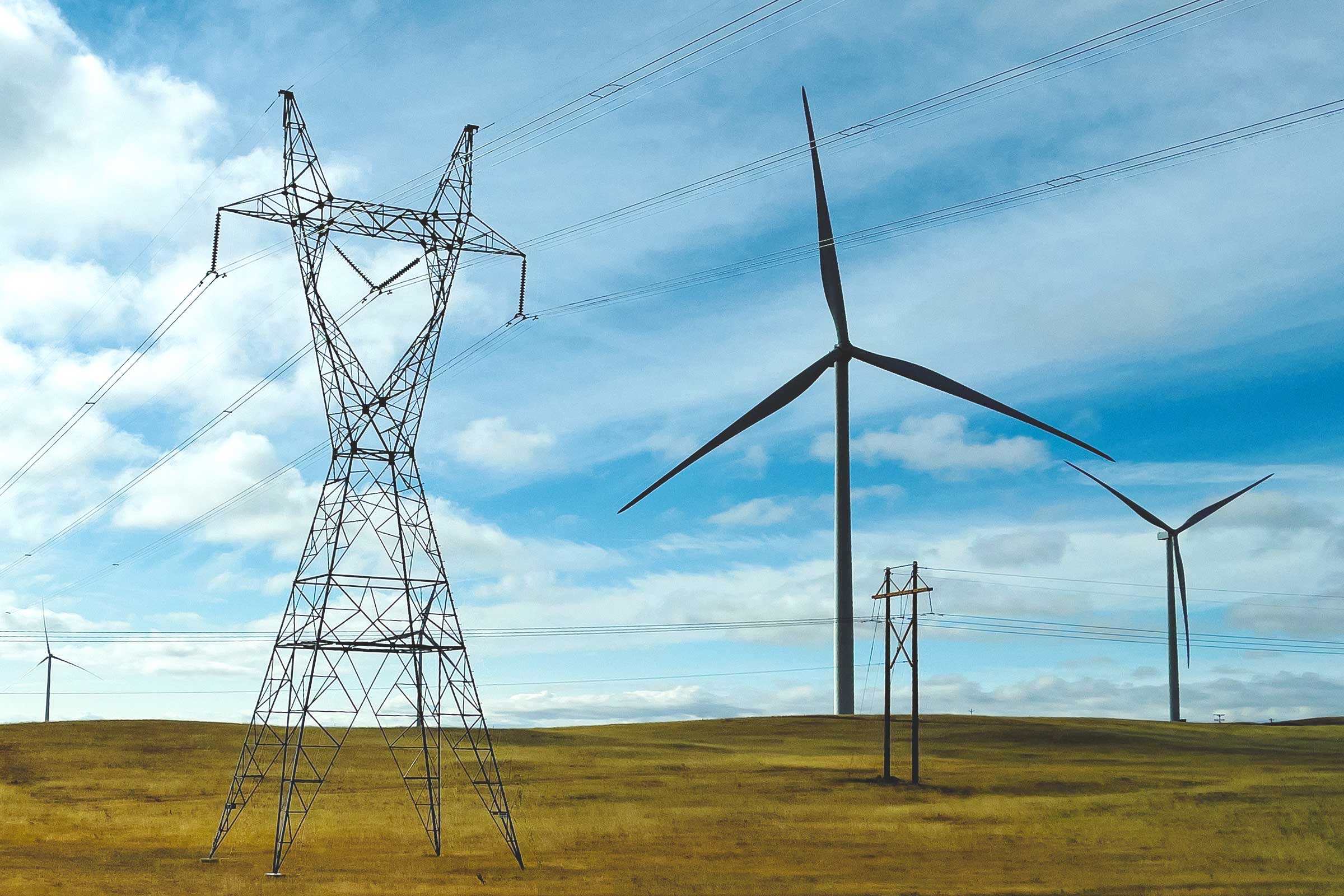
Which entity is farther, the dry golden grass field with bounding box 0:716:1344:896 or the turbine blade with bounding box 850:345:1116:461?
the turbine blade with bounding box 850:345:1116:461

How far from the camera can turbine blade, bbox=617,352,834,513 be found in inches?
2563

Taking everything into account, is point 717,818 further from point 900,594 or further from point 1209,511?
point 1209,511

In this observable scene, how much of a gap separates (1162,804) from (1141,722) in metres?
53.4

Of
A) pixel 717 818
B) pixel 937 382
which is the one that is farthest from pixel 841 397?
pixel 717 818

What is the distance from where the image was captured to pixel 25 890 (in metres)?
26.7

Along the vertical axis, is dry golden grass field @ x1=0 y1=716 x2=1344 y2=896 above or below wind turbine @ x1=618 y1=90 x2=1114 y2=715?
below

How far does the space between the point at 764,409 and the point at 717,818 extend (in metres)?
32.1

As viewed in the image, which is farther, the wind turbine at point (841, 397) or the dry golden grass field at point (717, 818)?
the wind turbine at point (841, 397)

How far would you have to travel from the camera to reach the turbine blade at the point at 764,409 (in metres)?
65.1

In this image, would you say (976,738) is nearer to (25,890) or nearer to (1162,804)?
(1162,804)

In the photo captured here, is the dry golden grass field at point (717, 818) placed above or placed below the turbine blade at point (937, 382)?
below

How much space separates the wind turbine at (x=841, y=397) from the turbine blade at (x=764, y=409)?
0.05m

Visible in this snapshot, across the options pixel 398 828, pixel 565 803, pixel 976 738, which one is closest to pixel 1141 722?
pixel 976 738

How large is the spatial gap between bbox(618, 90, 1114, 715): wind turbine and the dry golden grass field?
503 centimetres
